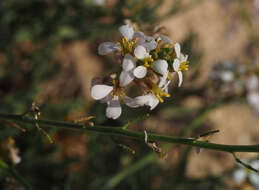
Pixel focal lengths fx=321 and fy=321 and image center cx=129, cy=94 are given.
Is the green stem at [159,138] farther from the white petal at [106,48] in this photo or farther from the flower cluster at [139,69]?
the white petal at [106,48]

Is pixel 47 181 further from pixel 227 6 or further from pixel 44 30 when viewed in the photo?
pixel 227 6

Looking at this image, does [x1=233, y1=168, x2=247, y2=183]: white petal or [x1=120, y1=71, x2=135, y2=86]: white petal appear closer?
[x1=120, y1=71, x2=135, y2=86]: white petal

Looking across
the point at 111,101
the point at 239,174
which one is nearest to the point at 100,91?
the point at 111,101

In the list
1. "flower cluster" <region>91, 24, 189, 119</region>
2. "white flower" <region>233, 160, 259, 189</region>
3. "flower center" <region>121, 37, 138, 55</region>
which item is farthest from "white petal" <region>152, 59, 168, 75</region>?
"white flower" <region>233, 160, 259, 189</region>

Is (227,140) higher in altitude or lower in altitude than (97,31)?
lower

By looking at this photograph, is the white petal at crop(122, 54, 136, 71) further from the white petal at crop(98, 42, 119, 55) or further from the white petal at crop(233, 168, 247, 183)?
the white petal at crop(233, 168, 247, 183)

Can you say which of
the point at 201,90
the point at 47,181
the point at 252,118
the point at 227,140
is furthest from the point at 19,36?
the point at 252,118

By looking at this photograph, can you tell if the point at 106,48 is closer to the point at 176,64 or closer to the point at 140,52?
the point at 140,52
